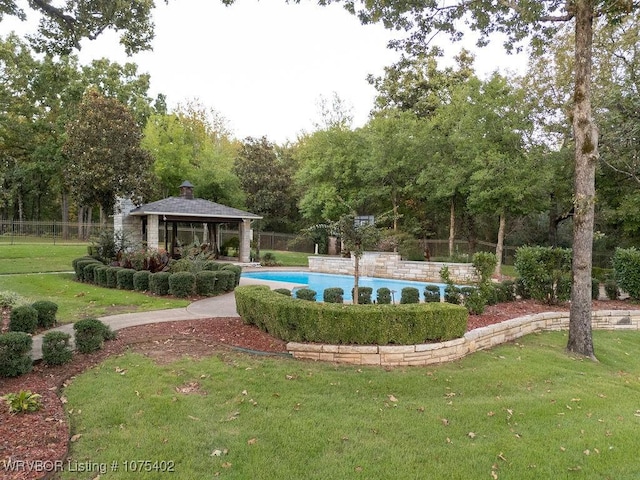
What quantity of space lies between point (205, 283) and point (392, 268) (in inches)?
370

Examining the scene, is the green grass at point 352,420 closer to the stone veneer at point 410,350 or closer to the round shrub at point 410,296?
the stone veneer at point 410,350

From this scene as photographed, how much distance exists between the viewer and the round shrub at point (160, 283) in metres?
10.8

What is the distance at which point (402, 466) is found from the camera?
3205 millimetres

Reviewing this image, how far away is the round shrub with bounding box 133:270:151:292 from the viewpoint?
11250 mm

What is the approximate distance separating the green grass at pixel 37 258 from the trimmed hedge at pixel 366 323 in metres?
13.0

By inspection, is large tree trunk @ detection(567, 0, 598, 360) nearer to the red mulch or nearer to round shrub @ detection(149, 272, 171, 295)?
the red mulch

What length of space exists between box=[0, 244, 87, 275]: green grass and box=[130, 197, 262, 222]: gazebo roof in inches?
148

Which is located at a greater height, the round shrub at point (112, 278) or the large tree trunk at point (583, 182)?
the large tree trunk at point (583, 182)

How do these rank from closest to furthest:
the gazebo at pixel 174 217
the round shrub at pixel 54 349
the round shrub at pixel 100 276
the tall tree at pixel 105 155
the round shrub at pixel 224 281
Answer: the round shrub at pixel 54 349
the round shrub at pixel 224 281
the round shrub at pixel 100 276
the gazebo at pixel 174 217
the tall tree at pixel 105 155

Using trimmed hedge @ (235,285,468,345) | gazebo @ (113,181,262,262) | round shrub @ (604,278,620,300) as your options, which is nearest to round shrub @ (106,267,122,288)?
gazebo @ (113,181,262,262)

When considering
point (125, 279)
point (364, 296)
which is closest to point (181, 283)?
point (125, 279)

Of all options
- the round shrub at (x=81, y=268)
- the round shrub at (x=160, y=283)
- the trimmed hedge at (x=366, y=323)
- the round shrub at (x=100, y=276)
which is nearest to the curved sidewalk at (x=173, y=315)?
the round shrub at (x=160, y=283)

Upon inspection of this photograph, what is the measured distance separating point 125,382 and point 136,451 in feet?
5.11

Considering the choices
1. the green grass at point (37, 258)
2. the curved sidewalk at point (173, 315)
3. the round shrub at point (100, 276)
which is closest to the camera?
the curved sidewalk at point (173, 315)
